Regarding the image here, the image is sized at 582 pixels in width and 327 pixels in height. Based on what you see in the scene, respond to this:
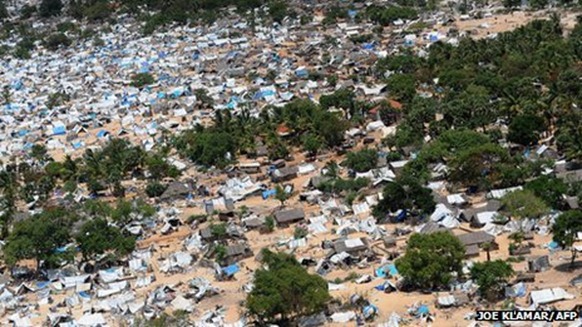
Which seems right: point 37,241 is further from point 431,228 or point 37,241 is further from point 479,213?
point 479,213

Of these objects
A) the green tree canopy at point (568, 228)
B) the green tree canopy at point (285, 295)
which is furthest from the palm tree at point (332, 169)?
the green tree canopy at point (285, 295)

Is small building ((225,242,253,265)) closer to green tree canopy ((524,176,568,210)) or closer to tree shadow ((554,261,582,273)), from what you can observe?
green tree canopy ((524,176,568,210))

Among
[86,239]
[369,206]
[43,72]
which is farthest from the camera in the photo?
[43,72]

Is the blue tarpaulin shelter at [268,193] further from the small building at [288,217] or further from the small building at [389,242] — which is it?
the small building at [389,242]

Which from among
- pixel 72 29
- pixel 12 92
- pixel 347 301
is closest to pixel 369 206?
pixel 347 301

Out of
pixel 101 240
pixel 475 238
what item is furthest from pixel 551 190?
pixel 101 240

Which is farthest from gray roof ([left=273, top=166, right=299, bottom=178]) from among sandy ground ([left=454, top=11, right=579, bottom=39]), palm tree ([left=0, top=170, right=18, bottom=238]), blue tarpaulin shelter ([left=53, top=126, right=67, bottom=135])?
sandy ground ([left=454, top=11, right=579, bottom=39])

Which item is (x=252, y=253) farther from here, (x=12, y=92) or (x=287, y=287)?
(x=12, y=92)
